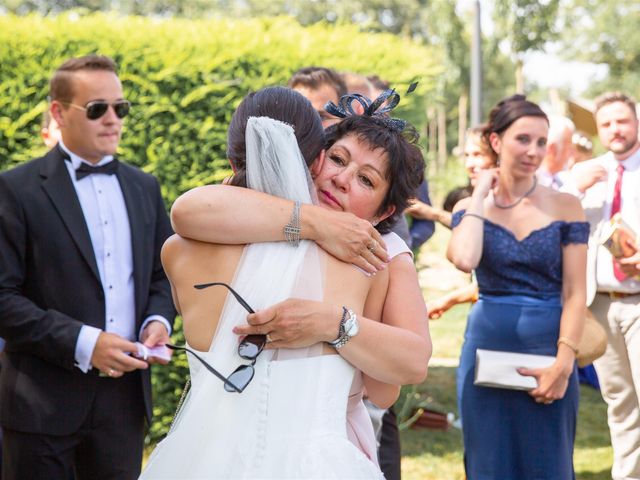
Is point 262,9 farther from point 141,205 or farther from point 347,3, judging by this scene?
point 141,205

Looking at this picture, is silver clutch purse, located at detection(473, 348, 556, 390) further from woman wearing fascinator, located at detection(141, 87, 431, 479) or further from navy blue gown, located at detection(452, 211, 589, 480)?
woman wearing fascinator, located at detection(141, 87, 431, 479)

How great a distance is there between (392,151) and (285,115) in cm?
34

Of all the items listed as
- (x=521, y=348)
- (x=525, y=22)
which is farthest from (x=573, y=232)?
(x=525, y=22)

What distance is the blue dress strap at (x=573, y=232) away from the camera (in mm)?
4520

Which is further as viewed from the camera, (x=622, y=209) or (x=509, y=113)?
(x=622, y=209)

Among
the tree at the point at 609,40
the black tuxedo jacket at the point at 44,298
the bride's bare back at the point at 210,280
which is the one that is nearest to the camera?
the bride's bare back at the point at 210,280

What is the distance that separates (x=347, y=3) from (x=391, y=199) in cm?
5295

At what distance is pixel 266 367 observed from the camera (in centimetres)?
226

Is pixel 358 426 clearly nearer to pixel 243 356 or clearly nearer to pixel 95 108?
pixel 243 356

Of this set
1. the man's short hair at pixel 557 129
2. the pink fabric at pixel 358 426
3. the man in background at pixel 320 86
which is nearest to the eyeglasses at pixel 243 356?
the pink fabric at pixel 358 426

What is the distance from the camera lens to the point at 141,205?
4.02 metres

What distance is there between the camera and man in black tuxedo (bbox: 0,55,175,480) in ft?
11.9

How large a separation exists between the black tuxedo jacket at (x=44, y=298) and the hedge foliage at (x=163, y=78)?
8.00 ft

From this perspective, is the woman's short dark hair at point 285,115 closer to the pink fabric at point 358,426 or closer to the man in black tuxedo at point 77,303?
the pink fabric at point 358,426
